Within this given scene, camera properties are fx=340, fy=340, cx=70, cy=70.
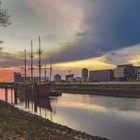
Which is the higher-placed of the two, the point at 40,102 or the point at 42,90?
the point at 42,90

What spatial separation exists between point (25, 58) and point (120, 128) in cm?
11711

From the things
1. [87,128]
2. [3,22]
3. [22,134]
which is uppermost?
[3,22]

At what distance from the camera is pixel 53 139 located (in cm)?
2017

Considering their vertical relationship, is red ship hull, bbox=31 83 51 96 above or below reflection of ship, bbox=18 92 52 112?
above

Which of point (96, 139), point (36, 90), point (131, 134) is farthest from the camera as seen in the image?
point (36, 90)

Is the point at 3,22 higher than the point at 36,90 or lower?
higher

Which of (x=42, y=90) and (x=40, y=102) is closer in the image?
(x=40, y=102)

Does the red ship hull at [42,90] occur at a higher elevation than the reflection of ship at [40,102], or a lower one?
higher

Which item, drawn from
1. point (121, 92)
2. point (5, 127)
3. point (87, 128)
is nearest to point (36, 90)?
point (121, 92)

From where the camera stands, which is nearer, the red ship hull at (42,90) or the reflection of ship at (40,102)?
the reflection of ship at (40,102)

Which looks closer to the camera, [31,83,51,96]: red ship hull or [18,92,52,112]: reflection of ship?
[18,92,52,112]: reflection of ship

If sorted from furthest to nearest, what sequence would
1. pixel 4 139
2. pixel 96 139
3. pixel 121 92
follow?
pixel 121 92 < pixel 96 139 < pixel 4 139

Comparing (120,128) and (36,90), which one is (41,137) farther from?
(36,90)

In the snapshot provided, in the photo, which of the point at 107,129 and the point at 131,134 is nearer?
the point at 131,134
